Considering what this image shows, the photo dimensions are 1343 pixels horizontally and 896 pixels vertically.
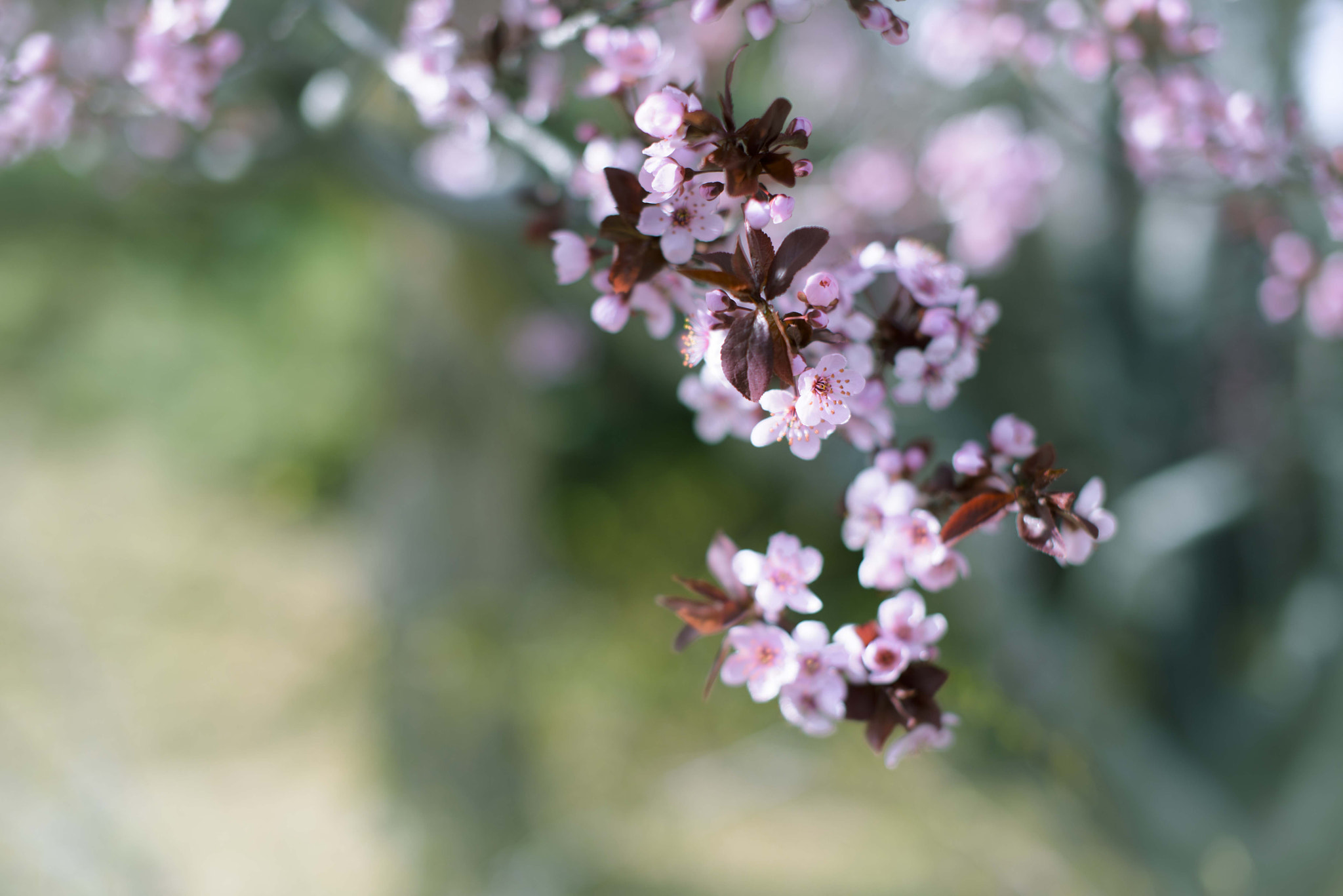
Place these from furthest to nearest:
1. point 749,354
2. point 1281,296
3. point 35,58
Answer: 1. point 1281,296
2. point 35,58
3. point 749,354

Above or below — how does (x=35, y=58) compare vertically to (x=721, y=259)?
above

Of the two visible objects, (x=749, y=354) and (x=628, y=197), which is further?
(x=628, y=197)

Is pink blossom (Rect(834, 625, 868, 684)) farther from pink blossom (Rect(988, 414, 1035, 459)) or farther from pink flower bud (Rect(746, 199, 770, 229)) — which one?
pink flower bud (Rect(746, 199, 770, 229))

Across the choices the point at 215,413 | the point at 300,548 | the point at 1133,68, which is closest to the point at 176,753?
the point at 300,548

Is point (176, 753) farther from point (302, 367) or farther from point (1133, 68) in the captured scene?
point (1133, 68)

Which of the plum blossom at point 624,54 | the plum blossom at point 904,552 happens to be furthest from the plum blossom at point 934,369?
the plum blossom at point 624,54

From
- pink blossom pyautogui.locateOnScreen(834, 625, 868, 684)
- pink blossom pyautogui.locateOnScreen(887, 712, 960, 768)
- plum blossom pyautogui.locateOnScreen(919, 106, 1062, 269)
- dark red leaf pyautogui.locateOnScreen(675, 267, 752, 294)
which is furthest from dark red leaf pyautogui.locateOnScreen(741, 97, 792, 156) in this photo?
plum blossom pyautogui.locateOnScreen(919, 106, 1062, 269)

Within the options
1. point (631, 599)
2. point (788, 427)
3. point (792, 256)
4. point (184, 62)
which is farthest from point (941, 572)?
point (631, 599)

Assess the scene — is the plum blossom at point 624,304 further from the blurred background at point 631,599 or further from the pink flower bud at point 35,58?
the pink flower bud at point 35,58

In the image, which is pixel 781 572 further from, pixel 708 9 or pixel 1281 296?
pixel 1281 296
